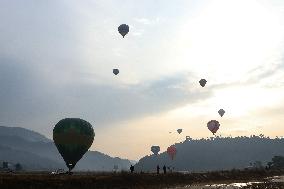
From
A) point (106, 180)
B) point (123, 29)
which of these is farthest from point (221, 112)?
point (106, 180)

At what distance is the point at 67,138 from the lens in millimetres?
74625

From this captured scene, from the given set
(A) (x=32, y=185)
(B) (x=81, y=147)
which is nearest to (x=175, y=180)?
(B) (x=81, y=147)

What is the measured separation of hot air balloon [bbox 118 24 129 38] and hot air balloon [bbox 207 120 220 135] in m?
47.2

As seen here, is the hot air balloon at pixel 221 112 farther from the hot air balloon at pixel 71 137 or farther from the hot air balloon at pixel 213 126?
the hot air balloon at pixel 71 137

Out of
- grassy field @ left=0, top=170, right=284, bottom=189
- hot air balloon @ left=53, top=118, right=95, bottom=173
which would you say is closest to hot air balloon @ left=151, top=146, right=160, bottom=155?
grassy field @ left=0, top=170, right=284, bottom=189

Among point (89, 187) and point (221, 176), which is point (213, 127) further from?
point (89, 187)

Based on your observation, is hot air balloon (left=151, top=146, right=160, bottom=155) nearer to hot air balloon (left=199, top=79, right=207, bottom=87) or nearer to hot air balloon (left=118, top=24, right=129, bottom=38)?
hot air balloon (left=199, top=79, right=207, bottom=87)

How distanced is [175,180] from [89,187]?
841 inches

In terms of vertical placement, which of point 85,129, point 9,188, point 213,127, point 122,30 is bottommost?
point 9,188

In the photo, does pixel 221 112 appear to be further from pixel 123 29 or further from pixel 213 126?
pixel 123 29

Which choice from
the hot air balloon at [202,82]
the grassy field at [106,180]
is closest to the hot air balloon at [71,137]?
the grassy field at [106,180]

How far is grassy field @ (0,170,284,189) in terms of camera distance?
170 ft

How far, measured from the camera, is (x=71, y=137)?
7462cm

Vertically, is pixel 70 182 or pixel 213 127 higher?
pixel 213 127
